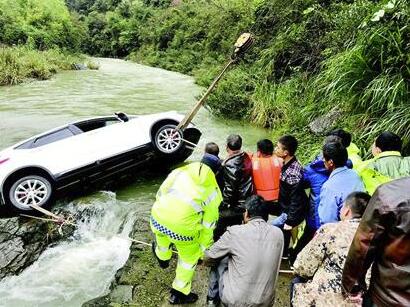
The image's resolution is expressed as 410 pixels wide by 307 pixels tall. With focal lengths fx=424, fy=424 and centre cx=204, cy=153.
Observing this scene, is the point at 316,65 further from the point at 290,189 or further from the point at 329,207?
the point at 329,207

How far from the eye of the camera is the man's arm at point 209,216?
376 cm

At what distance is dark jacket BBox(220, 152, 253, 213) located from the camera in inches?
176

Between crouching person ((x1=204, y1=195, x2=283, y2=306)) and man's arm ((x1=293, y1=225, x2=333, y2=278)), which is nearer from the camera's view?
man's arm ((x1=293, y1=225, x2=333, y2=278))

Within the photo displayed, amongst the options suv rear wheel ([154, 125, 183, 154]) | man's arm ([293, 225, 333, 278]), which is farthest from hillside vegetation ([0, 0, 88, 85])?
man's arm ([293, 225, 333, 278])

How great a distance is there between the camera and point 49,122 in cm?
1204

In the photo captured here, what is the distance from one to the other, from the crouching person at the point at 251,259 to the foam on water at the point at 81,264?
243 cm

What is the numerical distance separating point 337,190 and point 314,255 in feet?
2.96

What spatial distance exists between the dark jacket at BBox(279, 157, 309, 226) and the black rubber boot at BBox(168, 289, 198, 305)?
1.20 m

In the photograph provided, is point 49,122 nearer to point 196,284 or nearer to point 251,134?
point 251,134

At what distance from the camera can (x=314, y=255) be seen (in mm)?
2666

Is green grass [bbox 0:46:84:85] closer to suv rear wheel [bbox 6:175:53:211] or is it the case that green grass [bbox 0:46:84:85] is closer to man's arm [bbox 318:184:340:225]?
suv rear wheel [bbox 6:175:53:211]

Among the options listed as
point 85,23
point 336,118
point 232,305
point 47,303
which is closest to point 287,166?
point 232,305

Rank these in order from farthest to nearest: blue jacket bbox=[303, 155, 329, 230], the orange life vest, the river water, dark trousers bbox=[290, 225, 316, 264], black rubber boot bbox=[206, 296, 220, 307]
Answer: the river water, the orange life vest, dark trousers bbox=[290, 225, 316, 264], blue jacket bbox=[303, 155, 329, 230], black rubber boot bbox=[206, 296, 220, 307]

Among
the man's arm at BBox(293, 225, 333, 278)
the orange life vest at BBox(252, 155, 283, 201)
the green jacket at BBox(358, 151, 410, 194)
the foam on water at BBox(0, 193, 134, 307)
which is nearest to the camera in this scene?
the man's arm at BBox(293, 225, 333, 278)
